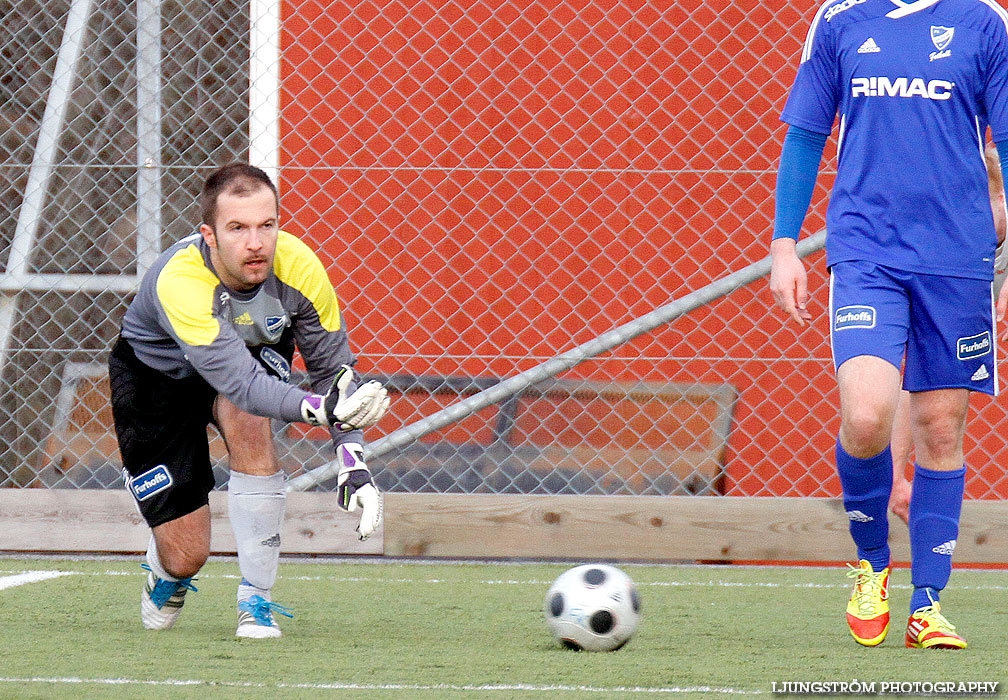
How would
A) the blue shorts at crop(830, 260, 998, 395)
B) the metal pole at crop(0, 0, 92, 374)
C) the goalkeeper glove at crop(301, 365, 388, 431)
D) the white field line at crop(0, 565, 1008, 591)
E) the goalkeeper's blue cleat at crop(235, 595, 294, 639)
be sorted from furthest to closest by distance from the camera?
1. the metal pole at crop(0, 0, 92, 374)
2. the white field line at crop(0, 565, 1008, 591)
3. the goalkeeper's blue cleat at crop(235, 595, 294, 639)
4. the blue shorts at crop(830, 260, 998, 395)
5. the goalkeeper glove at crop(301, 365, 388, 431)

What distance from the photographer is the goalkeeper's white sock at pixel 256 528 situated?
353 cm

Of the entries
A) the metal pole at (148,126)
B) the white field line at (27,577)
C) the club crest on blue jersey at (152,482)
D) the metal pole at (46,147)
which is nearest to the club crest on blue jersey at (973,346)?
the club crest on blue jersey at (152,482)

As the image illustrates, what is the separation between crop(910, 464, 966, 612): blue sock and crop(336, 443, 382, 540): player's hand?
1.35m

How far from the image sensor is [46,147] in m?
6.39

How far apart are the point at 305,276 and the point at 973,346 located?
1.69m

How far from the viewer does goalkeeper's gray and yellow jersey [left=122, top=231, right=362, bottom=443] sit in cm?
320

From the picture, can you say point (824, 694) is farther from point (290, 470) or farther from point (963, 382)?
point (290, 470)

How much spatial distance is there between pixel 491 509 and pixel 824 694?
2834 millimetres

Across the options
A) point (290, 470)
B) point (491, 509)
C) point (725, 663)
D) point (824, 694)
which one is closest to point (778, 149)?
point (491, 509)

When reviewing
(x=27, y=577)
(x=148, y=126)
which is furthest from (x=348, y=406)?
(x=148, y=126)

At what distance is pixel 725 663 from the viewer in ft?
10.4

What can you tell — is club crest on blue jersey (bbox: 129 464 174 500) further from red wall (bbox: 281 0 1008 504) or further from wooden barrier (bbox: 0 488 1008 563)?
red wall (bbox: 281 0 1008 504)

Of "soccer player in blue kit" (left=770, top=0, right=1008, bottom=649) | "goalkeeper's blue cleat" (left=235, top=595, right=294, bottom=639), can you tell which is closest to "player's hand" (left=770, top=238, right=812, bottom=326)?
"soccer player in blue kit" (left=770, top=0, right=1008, bottom=649)

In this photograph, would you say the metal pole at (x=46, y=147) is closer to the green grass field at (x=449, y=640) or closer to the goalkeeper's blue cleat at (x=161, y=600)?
the green grass field at (x=449, y=640)
